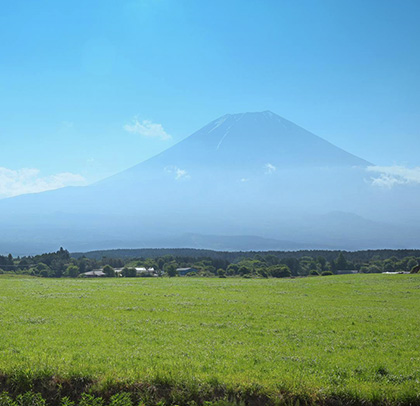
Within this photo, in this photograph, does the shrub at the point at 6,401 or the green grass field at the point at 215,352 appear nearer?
the shrub at the point at 6,401

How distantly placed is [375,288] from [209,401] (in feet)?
86.7

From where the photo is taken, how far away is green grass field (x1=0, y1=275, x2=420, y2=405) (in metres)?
8.32

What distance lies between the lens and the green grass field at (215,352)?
27.3 ft

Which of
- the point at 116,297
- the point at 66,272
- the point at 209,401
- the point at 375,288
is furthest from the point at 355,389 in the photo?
the point at 66,272

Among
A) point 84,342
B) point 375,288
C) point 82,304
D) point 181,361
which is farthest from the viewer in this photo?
point 375,288

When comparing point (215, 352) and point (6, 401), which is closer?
point (6, 401)

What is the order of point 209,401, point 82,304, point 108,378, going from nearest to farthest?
point 209,401 → point 108,378 → point 82,304

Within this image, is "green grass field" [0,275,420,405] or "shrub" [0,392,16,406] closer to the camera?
"shrub" [0,392,16,406]

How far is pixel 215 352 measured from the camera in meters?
10.6

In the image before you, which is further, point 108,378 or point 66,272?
point 66,272

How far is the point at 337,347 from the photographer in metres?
11.7

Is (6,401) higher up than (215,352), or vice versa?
(215,352)

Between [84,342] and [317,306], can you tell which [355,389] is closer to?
[84,342]

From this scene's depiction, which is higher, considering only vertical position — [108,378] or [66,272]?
[108,378]
